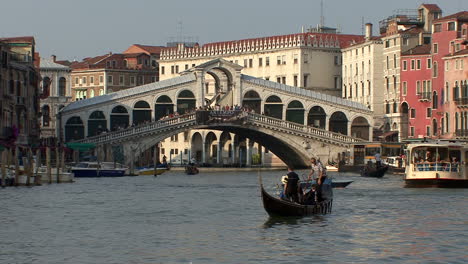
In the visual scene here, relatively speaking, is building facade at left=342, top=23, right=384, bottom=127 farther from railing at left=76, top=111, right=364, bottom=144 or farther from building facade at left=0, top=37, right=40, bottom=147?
building facade at left=0, top=37, right=40, bottom=147

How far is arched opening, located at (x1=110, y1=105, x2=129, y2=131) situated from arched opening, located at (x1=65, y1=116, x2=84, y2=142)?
2096mm

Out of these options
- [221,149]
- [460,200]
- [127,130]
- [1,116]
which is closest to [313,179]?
[460,200]

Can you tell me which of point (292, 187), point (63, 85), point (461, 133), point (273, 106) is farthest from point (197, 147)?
point (292, 187)

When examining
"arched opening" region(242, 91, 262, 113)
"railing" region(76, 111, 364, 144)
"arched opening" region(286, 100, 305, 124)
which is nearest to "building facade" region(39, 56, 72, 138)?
"arched opening" region(242, 91, 262, 113)

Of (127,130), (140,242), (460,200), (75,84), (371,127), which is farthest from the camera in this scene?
(75,84)

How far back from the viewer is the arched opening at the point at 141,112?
86438 millimetres

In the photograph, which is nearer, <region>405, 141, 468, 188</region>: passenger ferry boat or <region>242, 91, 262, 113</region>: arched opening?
<region>405, 141, 468, 188</region>: passenger ferry boat

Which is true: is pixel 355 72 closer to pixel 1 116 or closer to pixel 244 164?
pixel 244 164

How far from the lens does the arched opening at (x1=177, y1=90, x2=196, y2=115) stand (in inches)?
3440

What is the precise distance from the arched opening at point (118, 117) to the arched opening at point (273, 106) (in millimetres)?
9345

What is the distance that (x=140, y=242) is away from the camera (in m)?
33.6

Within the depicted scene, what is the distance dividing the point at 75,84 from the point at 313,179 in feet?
262

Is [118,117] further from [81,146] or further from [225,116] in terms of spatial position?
[81,146]

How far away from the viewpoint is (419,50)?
8788 cm
